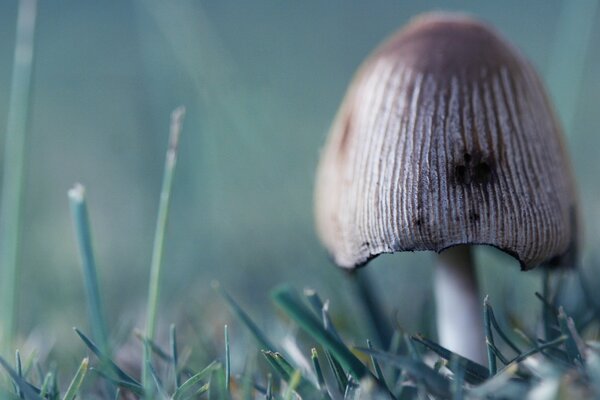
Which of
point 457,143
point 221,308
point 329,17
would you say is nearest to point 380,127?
point 457,143

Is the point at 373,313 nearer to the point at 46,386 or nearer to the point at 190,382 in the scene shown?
the point at 190,382

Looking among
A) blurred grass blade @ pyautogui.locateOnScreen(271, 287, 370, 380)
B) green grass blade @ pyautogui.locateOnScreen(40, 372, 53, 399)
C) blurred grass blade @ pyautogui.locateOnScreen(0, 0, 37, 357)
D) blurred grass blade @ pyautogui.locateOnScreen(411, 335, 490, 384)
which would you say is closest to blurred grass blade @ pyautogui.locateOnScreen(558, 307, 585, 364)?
blurred grass blade @ pyautogui.locateOnScreen(411, 335, 490, 384)

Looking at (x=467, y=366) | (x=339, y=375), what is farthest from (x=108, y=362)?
(x=467, y=366)

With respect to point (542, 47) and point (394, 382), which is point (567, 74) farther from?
point (542, 47)

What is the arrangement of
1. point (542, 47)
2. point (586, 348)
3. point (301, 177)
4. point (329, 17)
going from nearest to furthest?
point (586, 348) → point (301, 177) → point (542, 47) → point (329, 17)

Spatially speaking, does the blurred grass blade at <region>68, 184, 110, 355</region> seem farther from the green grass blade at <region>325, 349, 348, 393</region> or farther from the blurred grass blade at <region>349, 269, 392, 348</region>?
the blurred grass blade at <region>349, 269, 392, 348</region>
